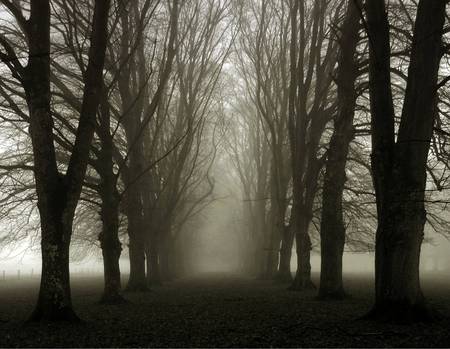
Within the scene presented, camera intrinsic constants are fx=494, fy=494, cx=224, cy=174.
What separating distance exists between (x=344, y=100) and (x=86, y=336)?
8.36m

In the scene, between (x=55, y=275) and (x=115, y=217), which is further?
(x=115, y=217)

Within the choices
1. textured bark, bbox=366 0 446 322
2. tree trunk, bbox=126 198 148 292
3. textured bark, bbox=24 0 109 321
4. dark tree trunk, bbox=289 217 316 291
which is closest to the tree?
textured bark, bbox=24 0 109 321

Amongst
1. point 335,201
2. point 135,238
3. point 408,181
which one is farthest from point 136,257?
point 408,181

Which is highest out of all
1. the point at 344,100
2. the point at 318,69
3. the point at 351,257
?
the point at 318,69

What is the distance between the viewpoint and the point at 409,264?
7.57 metres

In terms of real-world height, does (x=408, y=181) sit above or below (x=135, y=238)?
above

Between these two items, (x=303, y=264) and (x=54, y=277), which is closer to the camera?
(x=54, y=277)

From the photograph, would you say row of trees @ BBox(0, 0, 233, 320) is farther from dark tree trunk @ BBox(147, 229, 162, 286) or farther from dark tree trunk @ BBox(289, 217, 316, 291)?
dark tree trunk @ BBox(289, 217, 316, 291)

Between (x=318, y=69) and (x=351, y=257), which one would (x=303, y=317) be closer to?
(x=318, y=69)

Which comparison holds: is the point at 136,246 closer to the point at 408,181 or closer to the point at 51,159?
the point at 51,159

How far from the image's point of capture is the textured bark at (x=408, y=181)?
298 inches

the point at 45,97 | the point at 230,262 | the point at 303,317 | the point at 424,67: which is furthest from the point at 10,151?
the point at 230,262

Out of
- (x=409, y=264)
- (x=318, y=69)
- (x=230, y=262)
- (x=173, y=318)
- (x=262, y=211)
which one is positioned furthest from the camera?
(x=230, y=262)

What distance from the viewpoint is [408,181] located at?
25.2 feet
